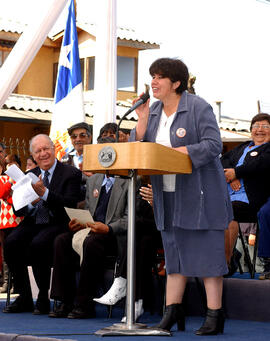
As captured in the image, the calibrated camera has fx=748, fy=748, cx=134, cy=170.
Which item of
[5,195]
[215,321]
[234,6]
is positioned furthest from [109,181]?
[234,6]

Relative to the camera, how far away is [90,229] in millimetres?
5852

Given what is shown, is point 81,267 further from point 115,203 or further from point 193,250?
point 193,250

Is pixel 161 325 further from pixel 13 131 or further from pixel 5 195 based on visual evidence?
pixel 13 131

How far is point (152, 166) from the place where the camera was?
13.4 feet

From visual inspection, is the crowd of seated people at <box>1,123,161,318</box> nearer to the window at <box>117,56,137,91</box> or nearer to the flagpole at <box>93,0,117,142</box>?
the flagpole at <box>93,0,117,142</box>

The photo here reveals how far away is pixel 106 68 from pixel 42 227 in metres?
2.06

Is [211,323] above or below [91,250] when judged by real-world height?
below

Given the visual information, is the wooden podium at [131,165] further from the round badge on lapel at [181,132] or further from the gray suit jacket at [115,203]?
the gray suit jacket at [115,203]

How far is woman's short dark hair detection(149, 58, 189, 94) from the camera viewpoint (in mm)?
4559

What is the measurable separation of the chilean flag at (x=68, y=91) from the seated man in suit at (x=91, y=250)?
2.71 meters

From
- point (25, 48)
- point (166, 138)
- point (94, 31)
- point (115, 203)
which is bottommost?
point (115, 203)

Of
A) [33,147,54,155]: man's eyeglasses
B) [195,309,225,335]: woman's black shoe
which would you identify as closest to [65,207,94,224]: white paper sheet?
[33,147,54,155]: man's eyeglasses

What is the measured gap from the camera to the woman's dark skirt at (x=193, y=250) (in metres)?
4.46

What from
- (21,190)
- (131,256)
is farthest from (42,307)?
(131,256)
